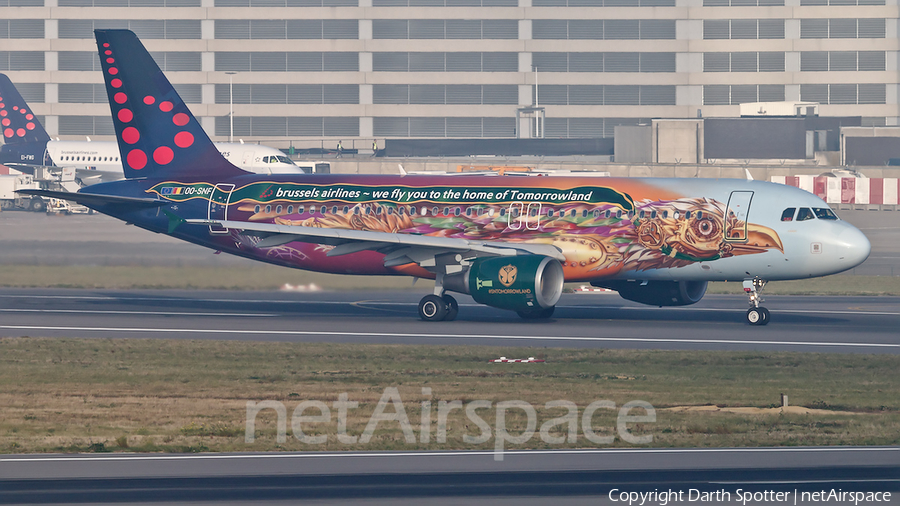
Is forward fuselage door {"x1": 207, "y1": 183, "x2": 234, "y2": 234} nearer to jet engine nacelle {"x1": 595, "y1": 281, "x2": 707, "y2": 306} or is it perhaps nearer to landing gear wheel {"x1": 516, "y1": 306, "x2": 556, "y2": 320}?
landing gear wheel {"x1": 516, "y1": 306, "x2": 556, "y2": 320}

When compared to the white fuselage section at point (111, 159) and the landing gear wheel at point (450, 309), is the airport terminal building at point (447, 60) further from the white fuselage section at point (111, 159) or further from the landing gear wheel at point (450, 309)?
the landing gear wheel at point (450, 309)

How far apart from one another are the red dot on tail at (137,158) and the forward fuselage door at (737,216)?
20023mm

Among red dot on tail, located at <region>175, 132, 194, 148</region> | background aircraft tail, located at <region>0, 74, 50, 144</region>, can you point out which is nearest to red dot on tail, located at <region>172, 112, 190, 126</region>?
red dot on tail, located at <region>175, 132, 194, 148</region>

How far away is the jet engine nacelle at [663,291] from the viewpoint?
34750 mm

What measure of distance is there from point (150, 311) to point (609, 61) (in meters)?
94.2

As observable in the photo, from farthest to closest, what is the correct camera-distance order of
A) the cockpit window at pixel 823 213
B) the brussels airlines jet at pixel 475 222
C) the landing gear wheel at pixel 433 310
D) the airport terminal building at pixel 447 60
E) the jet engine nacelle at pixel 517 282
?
1. the airport terminal building at pixel 447 60
2. the landing gear wheel at pixel 433 310
3. the cockpit window at pixel 823 213
4. the brussels airlines jet at pixel 475 222
5. the jet engine nacelle at pixel 517 282

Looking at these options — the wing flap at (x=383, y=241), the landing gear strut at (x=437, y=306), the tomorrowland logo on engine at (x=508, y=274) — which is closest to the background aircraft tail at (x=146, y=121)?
the wing flap at (x=383, y=241)

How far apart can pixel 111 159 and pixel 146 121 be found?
52967mm

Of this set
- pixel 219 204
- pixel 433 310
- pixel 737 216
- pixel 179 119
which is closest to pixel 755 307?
pixel 737 216

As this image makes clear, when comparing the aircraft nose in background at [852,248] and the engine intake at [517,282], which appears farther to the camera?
the engine intake at [517,282]

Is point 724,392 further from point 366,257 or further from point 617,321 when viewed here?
point 366,257

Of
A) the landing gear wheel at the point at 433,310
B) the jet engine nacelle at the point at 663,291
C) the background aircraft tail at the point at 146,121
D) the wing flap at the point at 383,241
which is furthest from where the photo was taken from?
the background aircraft tail at the point at 146,121

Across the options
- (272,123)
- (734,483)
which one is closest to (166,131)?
(734,483)

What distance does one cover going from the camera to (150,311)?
36.4m
